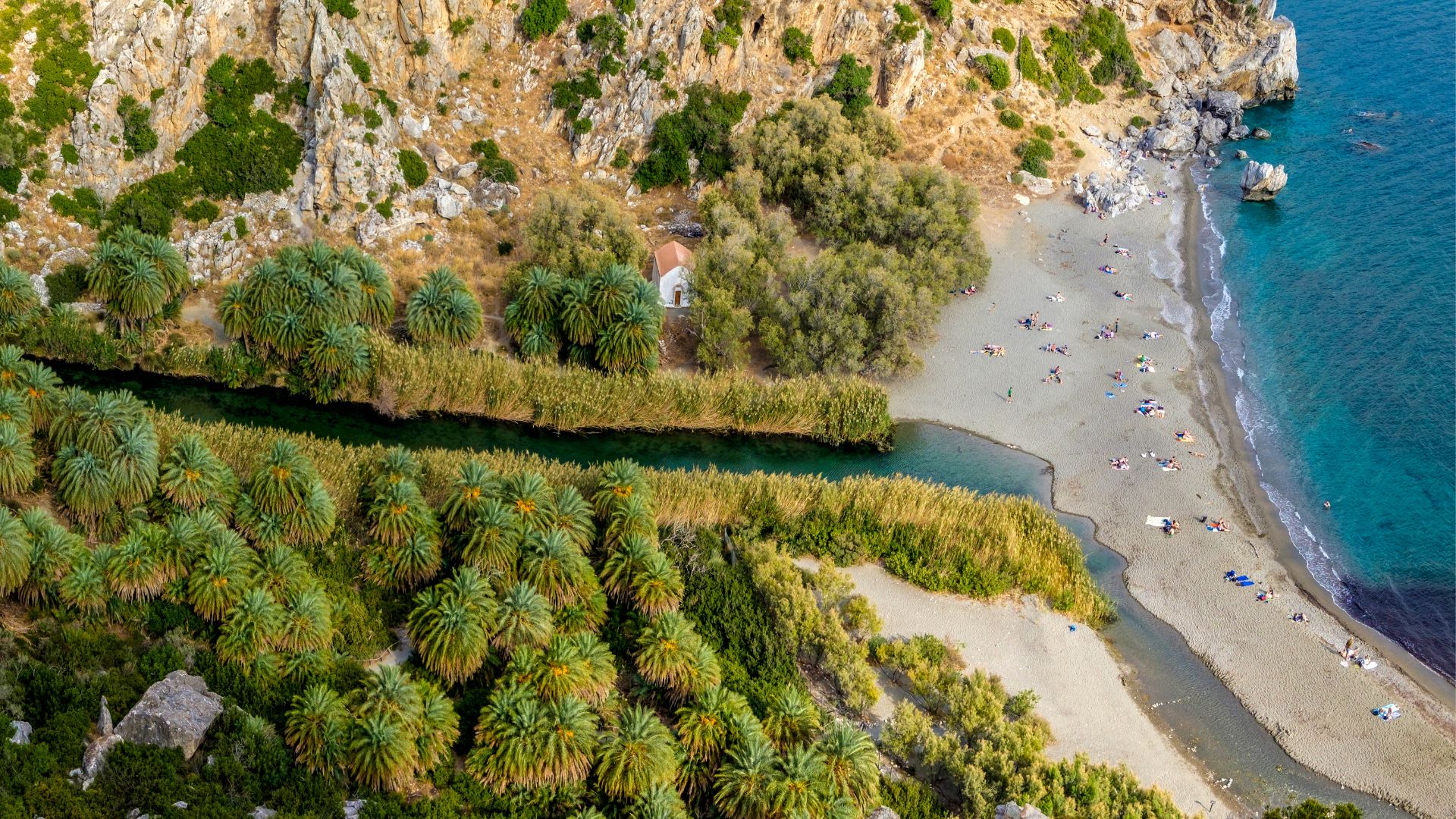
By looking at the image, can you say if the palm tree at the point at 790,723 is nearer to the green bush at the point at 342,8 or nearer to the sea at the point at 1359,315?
the sea at the point at 1359,315

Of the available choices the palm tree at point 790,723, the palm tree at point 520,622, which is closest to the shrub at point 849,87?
the palm tree at point 520,622

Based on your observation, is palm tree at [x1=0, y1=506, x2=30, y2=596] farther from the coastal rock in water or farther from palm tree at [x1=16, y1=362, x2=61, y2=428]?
the coastal rock in water

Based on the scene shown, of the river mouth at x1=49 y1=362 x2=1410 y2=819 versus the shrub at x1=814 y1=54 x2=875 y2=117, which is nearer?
the river mouth at x1=49 y1=362 x2=1410 y2=819

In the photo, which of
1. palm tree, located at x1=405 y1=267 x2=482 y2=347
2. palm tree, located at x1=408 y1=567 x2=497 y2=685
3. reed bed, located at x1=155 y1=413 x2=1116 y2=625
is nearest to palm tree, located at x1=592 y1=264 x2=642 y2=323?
palm tree, located at x1=405 y1=267 x2=482 y2=347

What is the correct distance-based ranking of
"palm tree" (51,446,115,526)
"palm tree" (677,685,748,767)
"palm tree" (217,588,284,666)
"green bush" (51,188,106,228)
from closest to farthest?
"palm tree" (677,685,748,767) < "palm tree" (217,588,284,666) < "palm tree" (51,446,115,526) < "green bush" (51,188,106,228)

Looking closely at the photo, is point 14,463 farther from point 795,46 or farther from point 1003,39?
point 1003,39

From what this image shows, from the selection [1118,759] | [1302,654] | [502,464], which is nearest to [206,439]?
[502,464]

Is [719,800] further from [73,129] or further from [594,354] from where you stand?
[73,129]
